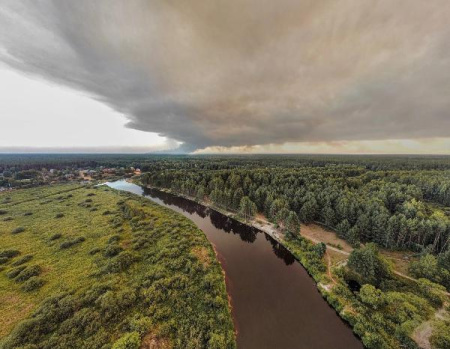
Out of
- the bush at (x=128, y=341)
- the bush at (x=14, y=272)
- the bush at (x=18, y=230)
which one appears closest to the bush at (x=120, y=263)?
the bush at (x=128, y=341)

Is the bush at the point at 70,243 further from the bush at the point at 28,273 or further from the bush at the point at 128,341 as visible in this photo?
the bush at the point at 128,341

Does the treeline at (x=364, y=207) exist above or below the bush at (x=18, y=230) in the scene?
above

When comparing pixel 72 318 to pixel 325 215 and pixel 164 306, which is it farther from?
pixel 325 215

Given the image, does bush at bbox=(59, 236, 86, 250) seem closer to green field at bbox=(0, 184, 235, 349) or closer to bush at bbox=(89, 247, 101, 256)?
green field at bbox=(0, 184, 235, 349)

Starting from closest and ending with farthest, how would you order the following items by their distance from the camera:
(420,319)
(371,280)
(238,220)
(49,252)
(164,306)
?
(420,319), (164,306), (371,280), (49,252), (238,220)

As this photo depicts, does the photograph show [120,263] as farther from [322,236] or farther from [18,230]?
[322,236]

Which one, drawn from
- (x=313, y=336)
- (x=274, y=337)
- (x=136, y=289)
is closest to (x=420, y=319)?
(x=313, y=336)
